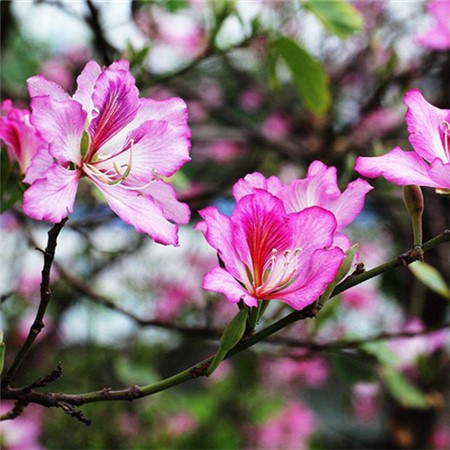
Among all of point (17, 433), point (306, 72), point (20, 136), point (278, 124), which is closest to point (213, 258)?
point (278, 124)

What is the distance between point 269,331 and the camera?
0.44m

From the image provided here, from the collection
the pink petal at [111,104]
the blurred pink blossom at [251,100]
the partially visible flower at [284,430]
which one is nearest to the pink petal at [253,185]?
the pink petal at [111,104]

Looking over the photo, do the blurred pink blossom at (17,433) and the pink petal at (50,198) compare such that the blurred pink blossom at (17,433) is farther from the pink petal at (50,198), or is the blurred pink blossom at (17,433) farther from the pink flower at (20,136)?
the pink petal at (50,198)

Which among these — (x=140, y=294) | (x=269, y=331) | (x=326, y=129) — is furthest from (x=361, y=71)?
(x=269, y=331)

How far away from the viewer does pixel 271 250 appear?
→ 48 centimetres

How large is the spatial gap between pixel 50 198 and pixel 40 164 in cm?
7

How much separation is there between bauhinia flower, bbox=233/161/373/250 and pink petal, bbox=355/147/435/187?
15mm

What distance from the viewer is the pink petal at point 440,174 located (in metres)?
0.46

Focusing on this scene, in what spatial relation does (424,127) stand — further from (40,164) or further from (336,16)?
(336,16)

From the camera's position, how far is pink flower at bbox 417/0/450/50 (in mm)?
Answer: 1053

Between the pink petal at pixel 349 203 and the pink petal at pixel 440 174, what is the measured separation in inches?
1.7

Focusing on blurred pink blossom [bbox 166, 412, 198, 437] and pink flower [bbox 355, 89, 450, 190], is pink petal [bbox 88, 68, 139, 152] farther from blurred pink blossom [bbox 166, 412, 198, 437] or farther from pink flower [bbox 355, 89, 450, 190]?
blurred pink blossom [bbox 166, 412, 198, 437]

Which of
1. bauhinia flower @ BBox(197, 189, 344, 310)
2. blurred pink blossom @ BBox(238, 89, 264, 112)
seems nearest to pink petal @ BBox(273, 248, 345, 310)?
bauhinia flower @ BBox(197, 189, 344, 310)

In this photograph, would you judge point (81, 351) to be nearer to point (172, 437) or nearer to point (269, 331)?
point (172, 437)
